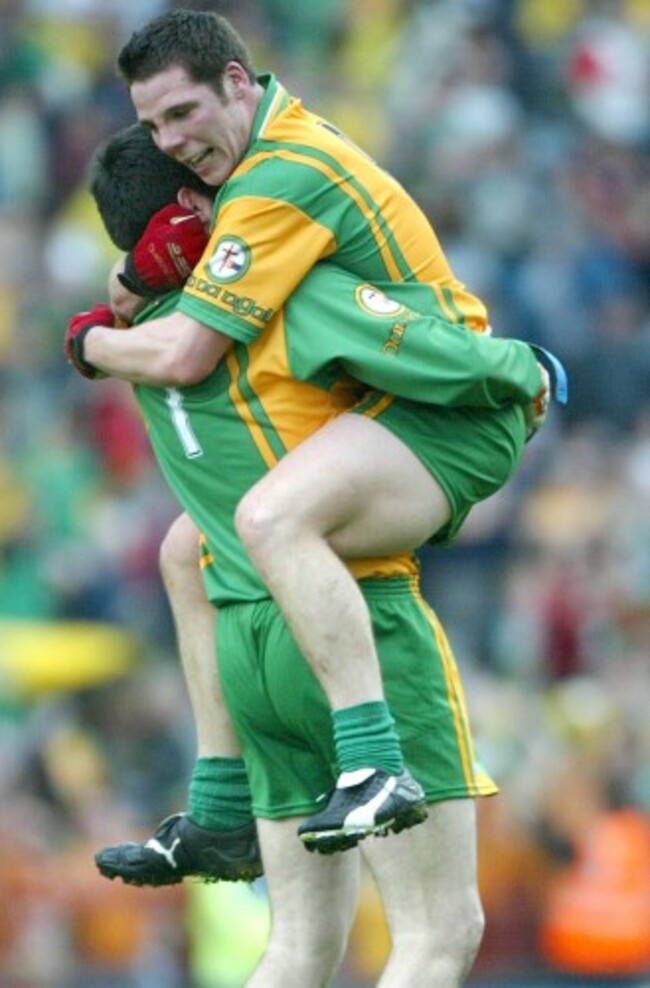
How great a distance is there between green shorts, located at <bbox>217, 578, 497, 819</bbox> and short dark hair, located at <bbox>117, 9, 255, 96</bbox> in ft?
3.77

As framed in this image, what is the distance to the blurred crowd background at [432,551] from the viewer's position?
404 inches

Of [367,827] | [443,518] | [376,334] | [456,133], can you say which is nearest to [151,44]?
[376,334]

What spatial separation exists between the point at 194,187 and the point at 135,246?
0.61 ft

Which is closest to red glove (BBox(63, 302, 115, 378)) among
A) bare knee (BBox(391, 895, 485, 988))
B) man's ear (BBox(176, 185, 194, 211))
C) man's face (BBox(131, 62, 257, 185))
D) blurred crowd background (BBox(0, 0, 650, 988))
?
man's ear (BBox(176, 185, 194, 211))

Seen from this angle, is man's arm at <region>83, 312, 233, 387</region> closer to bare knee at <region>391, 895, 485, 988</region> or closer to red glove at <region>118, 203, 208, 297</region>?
red glove at <region>118, 203, 208, 297</region>

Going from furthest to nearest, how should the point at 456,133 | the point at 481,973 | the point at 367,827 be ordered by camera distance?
the point at 456,133 → the point at 481,973 → the point at 367,827

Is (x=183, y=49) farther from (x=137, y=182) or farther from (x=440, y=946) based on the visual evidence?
(x=440, y=946)

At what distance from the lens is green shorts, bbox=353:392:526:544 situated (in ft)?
20.1

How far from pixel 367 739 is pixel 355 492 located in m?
0.52

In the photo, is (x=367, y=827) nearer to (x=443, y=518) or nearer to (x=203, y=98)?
(x=443, y=518)

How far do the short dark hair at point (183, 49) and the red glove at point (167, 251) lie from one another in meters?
Result: 0.30

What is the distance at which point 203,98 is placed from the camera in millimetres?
6047

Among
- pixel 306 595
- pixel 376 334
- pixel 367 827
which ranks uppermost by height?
pixel 376 334

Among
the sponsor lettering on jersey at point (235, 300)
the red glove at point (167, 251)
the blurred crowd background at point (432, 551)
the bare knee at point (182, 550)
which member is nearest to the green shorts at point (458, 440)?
the sponsor lettering on jersey at point (235, 300)
